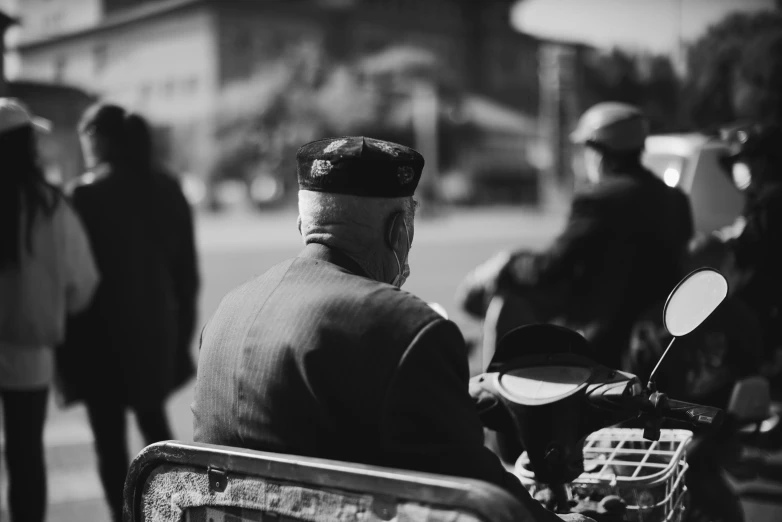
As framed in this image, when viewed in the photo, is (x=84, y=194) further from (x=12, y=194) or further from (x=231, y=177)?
(x=231, y=177)

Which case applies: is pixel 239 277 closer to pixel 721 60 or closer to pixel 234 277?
pixel 234 277

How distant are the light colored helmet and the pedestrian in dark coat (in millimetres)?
2077

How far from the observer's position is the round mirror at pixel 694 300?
77.8 inches

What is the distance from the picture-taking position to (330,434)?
70.4 inches

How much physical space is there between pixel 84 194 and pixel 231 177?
5788 centimetres

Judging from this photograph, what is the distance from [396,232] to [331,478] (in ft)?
2.05

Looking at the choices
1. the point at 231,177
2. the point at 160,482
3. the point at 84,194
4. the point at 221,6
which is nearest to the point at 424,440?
the point at 160,482

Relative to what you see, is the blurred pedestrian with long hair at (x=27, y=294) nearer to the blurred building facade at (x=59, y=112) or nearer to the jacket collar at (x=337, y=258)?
the jacket collar at (x=337, y=258)

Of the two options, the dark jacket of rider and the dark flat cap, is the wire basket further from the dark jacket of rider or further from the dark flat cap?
the dark jacket of rider

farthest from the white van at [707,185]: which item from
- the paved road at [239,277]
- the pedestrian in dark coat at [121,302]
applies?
the pedestrian in dark coat at [121,302]

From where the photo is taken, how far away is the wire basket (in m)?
2.22

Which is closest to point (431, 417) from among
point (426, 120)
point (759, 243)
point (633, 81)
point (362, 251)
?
point (362, 251)

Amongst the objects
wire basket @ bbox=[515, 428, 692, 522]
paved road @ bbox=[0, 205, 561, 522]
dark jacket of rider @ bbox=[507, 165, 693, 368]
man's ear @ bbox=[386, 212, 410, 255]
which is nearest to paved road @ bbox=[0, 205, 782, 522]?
paved road @ bbox=[0, 205, 561, 522]

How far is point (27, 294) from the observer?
3.97 meters
